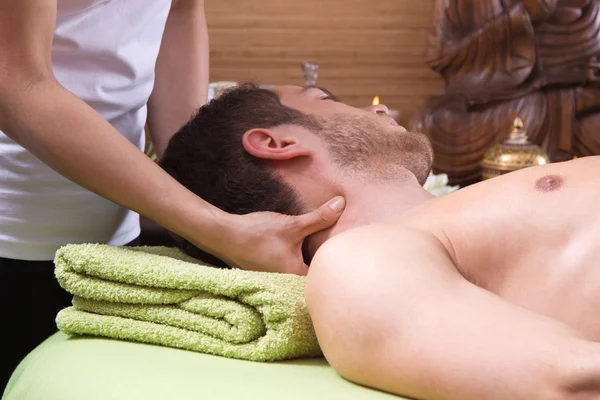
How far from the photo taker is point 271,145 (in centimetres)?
148

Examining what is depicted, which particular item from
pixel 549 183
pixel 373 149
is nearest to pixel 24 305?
pixel 373 149

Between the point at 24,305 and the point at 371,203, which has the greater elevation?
the point at 371,203

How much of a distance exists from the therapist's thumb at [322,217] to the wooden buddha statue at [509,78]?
2.20 metres

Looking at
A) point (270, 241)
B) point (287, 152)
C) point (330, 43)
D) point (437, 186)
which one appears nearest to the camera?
point (270, 241)

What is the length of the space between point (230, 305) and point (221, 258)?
0.22 metres

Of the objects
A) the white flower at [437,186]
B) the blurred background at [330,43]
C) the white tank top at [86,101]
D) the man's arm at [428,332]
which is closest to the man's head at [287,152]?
the white tank top at [86,101]

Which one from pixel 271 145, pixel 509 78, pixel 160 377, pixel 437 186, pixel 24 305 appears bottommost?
pixel 437 186

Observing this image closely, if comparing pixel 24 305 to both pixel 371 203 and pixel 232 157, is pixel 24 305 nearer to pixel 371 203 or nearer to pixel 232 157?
pixel 232 157

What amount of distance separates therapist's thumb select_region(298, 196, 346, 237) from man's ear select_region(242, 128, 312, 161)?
0.12 metres

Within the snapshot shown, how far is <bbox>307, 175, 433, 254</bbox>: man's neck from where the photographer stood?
1365 millimetres

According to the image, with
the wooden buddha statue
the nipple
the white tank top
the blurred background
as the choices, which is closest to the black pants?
the white tank top

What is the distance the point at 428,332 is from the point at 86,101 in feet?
2.82

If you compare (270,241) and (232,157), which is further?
(232,157)

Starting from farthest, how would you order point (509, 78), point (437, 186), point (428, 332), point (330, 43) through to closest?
1. point (330, 43)
2. point (509, 78)
3. point (437, 186)
4. point (428, 332)
